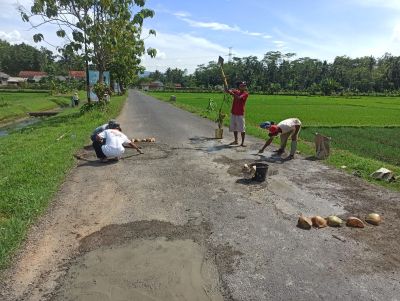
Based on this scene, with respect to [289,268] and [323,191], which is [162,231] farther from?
[323,191]

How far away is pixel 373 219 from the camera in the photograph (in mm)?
5785

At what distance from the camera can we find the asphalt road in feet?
13.1

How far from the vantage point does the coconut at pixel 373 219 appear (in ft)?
18.9

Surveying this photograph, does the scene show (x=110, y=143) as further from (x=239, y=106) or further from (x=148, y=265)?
(x=148, y=265)

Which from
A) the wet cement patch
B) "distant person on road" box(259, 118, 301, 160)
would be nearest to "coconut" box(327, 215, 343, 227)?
the wet cement patch

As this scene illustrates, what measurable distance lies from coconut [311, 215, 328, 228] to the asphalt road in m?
0.11

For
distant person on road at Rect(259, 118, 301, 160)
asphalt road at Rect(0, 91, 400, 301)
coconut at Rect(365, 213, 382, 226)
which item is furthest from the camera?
distant person on road at Rect(259, 118, 301, 160)

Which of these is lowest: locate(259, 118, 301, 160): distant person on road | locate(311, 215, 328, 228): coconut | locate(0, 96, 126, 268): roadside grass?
locate(0, 96, 126, 268): roadside grass

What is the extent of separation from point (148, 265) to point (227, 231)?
1387 millimetres

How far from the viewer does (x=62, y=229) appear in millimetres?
5387

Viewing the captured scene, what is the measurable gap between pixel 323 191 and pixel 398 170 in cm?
325

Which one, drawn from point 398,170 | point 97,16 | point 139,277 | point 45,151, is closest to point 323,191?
point 398,170

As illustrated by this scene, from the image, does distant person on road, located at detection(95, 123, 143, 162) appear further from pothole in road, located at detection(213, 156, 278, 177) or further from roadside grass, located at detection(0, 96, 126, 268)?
pothole in road, located at detection(213, 156, 278, 177)

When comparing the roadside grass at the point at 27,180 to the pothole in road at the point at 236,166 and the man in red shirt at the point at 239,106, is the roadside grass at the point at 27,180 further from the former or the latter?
the man in red shirt at the point at 239,106
